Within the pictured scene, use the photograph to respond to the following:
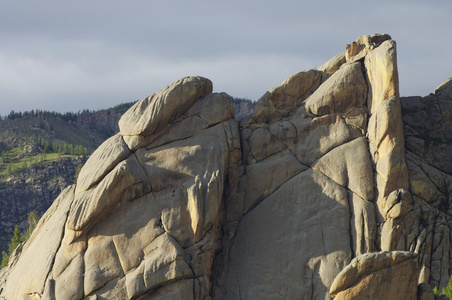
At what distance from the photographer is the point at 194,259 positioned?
64688 millimetres

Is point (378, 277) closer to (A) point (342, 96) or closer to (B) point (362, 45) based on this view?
(A) point (342, 96)

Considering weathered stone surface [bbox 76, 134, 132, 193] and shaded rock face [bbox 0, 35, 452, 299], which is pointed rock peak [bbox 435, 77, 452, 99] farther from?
weathered stone surface [bbox 76, 134, 132, 193]

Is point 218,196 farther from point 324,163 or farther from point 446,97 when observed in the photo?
point 446,97

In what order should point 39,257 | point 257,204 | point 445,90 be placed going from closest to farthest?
point 39,257 → point 257,204 → point 445,90

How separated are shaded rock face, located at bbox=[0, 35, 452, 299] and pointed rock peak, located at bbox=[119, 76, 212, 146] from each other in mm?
113

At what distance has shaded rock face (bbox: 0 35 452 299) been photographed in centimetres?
6444

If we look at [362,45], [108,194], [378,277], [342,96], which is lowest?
[378,277]

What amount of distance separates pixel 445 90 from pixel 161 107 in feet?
86.8

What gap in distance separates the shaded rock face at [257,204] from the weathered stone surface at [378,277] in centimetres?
8

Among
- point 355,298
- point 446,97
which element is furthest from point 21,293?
point 446,97

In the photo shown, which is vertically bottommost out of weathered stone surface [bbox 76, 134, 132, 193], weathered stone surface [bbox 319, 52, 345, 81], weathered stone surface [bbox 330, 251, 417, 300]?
weathered stone surface [bbox 330, 251, 417, 300]

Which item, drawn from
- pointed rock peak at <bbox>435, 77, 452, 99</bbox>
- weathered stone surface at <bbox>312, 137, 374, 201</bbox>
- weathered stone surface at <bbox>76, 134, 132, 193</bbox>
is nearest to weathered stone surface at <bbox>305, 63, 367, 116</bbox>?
weathered stone surface at <bbox>312, 137, 374, 201</bbox>

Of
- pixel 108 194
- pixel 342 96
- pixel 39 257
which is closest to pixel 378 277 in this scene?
pixel 342 96

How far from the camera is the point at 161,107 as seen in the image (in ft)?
227
